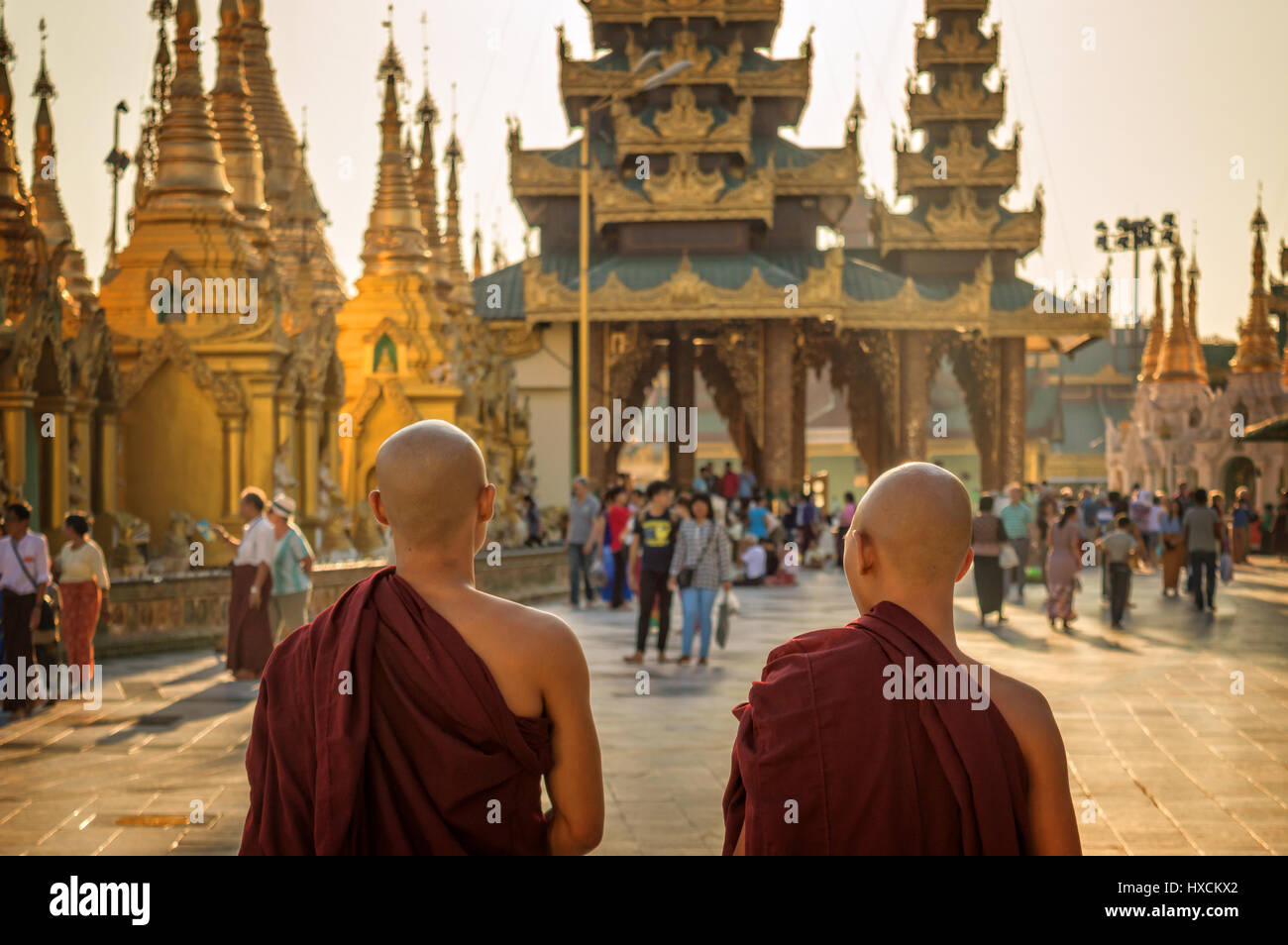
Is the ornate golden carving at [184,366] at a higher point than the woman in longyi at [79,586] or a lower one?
higher

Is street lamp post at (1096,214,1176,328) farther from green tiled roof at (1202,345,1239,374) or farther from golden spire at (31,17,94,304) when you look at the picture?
golden spire at (31,17,94,304)

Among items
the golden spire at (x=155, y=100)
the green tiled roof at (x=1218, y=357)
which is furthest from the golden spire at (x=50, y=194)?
the green tiled roof at (x=1218, y=357)

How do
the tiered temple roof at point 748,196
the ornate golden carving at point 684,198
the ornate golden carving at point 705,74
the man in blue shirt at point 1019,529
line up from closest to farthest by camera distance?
the man in blue shirt at point 1019,529 → the tiered temple roof at point 748,196 → the ornate golden carving at point 684,198 → the ornate golden carving at point 705,74

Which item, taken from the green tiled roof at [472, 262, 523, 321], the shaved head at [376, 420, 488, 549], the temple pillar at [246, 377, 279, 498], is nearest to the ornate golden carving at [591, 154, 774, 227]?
the green tiled roof at [472, 262, 523, 321]

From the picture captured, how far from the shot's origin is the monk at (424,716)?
3.22 meters

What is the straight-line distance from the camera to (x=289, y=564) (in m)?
12.4

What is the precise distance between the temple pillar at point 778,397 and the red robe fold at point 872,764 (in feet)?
95.6

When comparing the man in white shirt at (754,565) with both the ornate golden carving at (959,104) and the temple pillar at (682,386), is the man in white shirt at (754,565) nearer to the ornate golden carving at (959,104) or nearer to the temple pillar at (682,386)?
the temple pillar at (682,386)

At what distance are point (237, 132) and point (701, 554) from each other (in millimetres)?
9983

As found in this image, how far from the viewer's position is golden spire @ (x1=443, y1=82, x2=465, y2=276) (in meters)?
35.4
